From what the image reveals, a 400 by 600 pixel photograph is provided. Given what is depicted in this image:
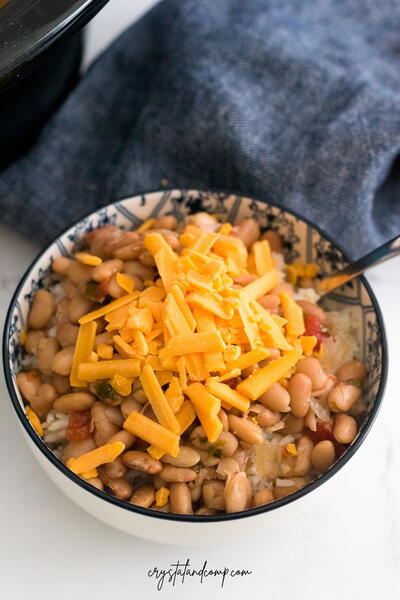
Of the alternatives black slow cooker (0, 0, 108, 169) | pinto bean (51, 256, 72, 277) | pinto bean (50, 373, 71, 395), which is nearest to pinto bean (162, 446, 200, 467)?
pinto bean (50, 373, 71, 395)

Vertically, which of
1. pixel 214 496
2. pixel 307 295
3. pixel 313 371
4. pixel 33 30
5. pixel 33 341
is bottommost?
pixel 214 496

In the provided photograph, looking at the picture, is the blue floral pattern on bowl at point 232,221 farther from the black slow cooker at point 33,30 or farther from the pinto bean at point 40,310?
the black slow cooker at point 33,30

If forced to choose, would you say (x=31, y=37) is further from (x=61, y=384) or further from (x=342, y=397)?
(x=342, y=397)

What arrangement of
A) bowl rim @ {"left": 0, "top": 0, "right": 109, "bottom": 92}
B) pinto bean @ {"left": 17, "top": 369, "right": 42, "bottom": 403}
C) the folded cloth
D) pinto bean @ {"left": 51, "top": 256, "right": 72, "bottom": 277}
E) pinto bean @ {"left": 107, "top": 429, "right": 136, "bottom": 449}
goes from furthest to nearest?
the folded cloth → pinto bean @ {"left": 51, "top": 256, "right": 72, "bottom": 277} → pinto bean @ {"left": 17, "top": 369, "right": 42, "bottom": 403} → pinto bean @ {"left": 107, "top": 429, "right": 136, "bottom": 449} → bowl rim @ {"left": 0, "top": 0, "right": 109, "bottom": 92}

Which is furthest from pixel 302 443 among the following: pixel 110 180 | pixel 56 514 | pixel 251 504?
pixel 110 180

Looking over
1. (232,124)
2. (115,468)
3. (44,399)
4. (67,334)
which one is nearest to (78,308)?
(67,334)

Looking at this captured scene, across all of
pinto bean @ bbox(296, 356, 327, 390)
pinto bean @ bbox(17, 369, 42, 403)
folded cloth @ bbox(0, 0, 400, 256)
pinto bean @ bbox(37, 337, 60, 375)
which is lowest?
pinto bean @ bbox(296, 356, 327, 390)

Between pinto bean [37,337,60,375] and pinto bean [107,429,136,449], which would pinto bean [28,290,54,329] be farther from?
pinto bean [107,429,136,449]
